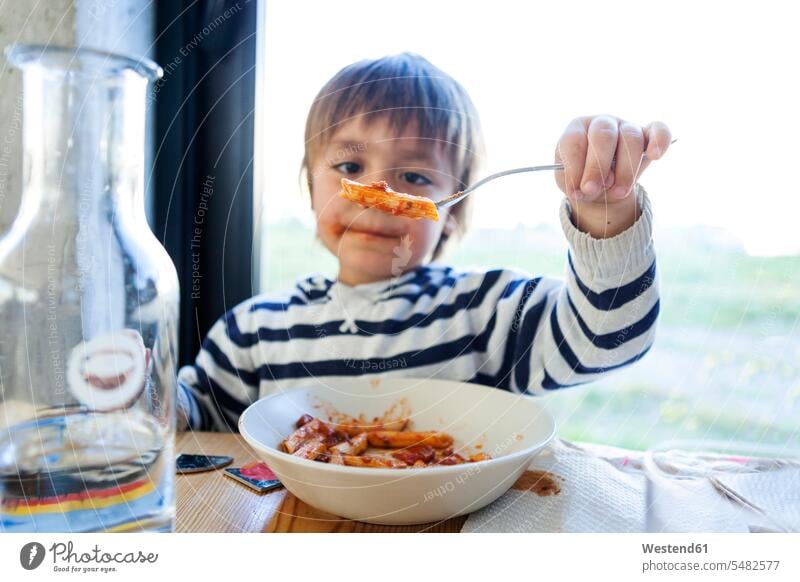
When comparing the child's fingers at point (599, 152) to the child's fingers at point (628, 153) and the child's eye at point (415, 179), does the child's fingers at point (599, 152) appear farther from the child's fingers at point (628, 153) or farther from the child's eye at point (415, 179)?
the child's eye at point (415, 179)

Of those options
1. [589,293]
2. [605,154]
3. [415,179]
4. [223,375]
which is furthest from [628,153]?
[223,375]

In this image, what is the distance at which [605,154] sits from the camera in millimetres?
368

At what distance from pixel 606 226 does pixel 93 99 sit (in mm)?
313

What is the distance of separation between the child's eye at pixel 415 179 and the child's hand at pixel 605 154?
0.19m

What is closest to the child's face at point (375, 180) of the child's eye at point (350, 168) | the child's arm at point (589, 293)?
the child's eye at point (350, 168)

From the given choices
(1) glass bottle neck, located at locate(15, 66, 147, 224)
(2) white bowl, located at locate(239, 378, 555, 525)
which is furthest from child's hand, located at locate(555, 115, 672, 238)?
(1) glass bottle neck, located at locate(15, 66, 147, 224)

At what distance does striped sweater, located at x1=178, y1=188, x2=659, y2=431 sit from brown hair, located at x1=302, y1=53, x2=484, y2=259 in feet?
0.40

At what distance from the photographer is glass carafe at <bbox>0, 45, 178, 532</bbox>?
289 millimetres

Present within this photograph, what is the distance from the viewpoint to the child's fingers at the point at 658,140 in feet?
1.19

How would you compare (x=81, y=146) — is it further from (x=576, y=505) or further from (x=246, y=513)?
(x=576, y=505)

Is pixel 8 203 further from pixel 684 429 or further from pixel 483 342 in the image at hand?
pixel 684 429
